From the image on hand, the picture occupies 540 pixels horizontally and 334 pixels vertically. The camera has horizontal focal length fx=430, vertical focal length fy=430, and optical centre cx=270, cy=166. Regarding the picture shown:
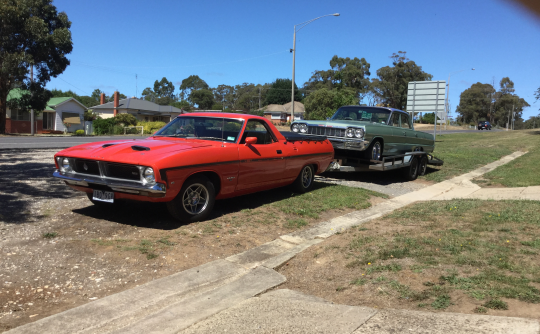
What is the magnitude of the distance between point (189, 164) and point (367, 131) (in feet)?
18.6

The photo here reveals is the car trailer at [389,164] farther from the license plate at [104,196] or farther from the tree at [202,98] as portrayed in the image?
the tree at [202,98]

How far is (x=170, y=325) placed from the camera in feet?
11.3

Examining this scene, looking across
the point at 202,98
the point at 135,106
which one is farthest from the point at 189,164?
the point at 202,98

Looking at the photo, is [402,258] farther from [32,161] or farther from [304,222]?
[32,161]

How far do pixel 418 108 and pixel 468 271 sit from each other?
25.4 meters

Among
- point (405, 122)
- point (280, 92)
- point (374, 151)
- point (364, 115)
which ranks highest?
point (280, 92)

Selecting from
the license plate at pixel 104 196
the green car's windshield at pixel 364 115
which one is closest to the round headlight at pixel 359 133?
the green car's windshield at pixel 364 115

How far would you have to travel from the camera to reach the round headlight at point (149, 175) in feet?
17.9

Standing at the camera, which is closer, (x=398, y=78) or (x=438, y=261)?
(x=438, y=261)

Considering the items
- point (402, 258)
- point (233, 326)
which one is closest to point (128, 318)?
point (233, 326)

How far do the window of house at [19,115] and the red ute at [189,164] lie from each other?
130 ft

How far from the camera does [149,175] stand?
546cm

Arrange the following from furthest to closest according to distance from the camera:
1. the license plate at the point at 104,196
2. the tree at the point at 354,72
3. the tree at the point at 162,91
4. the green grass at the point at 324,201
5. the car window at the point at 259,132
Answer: the tree at the point at 162,91 → the tree at the point at 354,72 → the green grass at the point at 324,201 → the car window at the point at 259,132 → the license plate at the point at 104,196

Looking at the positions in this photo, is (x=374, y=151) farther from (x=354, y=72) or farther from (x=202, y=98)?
(x=202, y=98)
